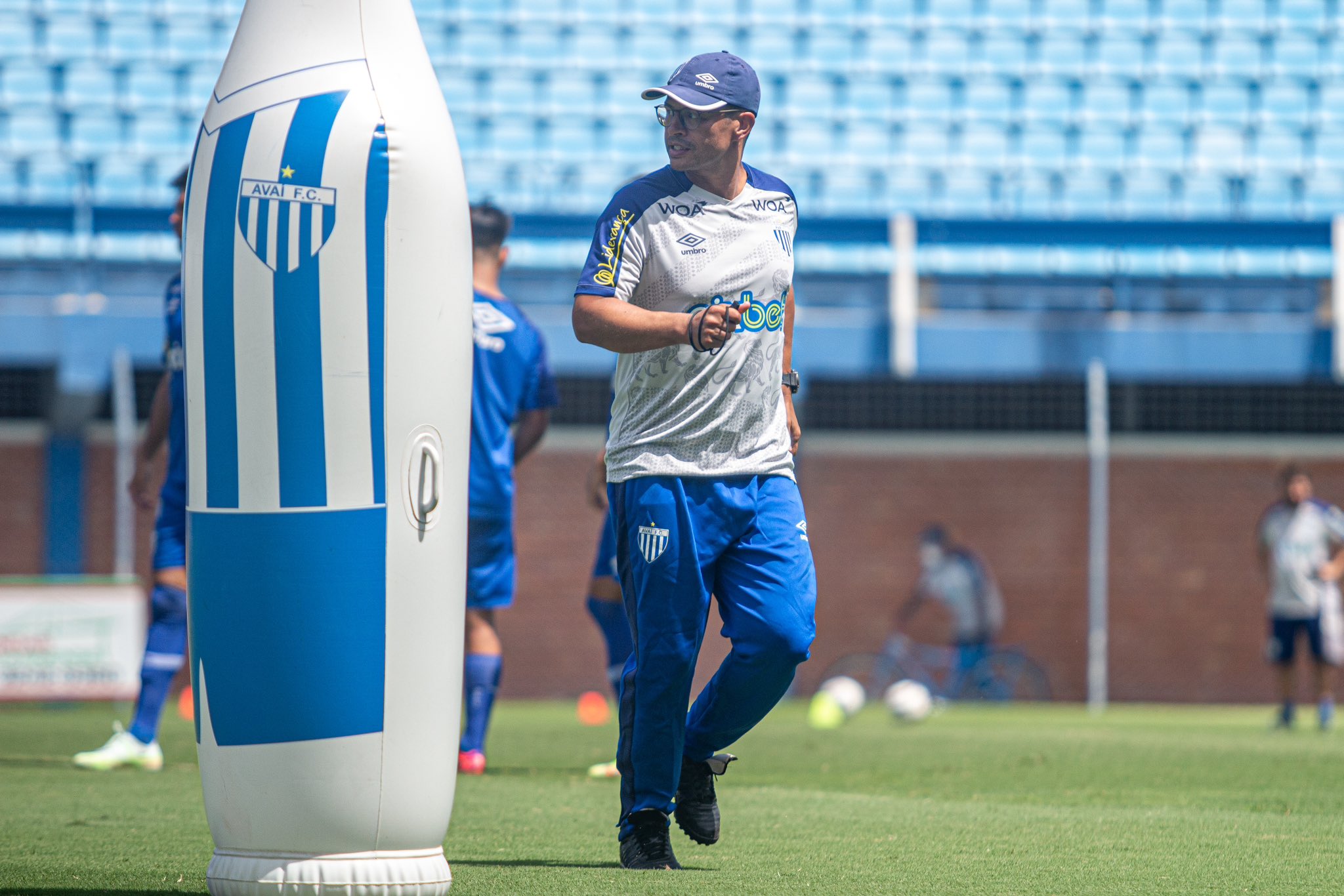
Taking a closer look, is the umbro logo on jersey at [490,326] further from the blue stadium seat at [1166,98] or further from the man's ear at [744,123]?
the blue stadium seat at [1166,98]

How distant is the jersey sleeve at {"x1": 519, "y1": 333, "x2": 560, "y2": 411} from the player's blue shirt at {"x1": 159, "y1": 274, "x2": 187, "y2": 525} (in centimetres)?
134

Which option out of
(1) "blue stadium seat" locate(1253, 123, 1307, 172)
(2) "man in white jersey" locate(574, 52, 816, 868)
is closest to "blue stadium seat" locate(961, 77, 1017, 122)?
(1) "blue stadium seat" locate(1253, 123, 1307, 172)

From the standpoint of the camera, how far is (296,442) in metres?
2.82

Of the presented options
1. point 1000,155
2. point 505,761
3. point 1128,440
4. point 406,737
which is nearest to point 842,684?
point 505,761

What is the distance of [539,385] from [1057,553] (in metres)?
11.8

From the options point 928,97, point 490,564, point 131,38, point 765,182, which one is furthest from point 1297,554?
point 131,38

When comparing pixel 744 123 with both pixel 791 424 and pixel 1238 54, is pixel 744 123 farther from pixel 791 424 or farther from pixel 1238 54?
pixel 1238 54

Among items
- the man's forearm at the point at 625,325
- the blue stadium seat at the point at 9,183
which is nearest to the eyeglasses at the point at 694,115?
the man's forearm at the point at 625,325

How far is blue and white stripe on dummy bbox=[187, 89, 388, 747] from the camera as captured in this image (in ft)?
9.16

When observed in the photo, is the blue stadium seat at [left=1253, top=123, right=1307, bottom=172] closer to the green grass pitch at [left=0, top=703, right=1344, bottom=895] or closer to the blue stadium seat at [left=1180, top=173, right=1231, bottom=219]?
the blue stadium seat at [left=1180, top=173, right=1231, bottom=219]

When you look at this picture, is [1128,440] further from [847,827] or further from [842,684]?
[847,827]

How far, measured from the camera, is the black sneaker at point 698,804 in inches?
152

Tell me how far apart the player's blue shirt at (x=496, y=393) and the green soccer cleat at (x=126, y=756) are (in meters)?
1.58

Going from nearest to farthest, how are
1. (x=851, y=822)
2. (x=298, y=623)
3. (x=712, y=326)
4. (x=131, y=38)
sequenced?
(x=298, y=623) < (x=712, y=326) < (x=851, y=822) < (x=131, y=38)
